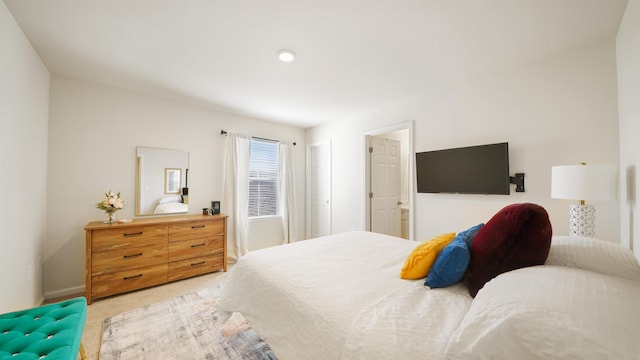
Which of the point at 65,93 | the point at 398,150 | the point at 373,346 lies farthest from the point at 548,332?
the point at 65,93

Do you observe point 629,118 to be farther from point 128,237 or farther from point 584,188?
point 128,237

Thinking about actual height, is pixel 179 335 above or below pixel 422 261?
below

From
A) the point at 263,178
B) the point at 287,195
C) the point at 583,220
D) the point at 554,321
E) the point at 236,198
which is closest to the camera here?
the point at 554,321

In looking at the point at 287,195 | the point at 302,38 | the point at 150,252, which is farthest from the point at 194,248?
the point at 302,38

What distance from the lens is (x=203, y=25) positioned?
1.81 metres

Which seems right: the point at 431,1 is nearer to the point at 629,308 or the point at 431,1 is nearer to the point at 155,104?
the point at 629,308

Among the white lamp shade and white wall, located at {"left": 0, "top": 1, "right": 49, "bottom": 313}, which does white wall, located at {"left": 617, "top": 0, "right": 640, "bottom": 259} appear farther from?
white wall, located at {"left": 0, "top": 1, "right": 49, "bottom": 313}

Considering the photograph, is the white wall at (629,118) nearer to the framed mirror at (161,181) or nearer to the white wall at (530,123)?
the white wall at (530,123)

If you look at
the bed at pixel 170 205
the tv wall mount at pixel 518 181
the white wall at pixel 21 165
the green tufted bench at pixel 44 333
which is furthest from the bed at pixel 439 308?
the bed at pixel 170 205

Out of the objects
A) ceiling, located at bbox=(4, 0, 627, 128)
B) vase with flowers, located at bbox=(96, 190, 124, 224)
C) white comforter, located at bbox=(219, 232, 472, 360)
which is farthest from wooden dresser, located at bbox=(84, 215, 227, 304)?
ceiling, located at bbox=(4, 0, 627, 128)

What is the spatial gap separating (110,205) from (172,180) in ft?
2.60

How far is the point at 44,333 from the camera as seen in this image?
123 cm

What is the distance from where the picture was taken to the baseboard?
2.59 metres

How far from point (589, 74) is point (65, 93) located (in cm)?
529
